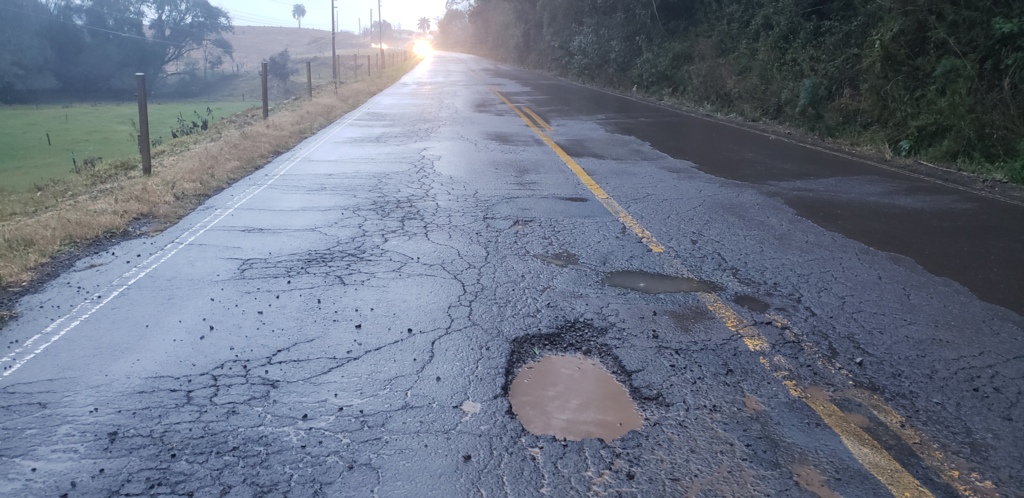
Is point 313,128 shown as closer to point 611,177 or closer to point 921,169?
point 611,177

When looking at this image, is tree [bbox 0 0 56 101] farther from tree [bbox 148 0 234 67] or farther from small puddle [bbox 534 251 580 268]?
small puddle [bbox 534 251 580 268]

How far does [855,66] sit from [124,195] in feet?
43.6

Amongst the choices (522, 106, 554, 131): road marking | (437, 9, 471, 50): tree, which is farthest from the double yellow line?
(437, 9, 471, 50): tree

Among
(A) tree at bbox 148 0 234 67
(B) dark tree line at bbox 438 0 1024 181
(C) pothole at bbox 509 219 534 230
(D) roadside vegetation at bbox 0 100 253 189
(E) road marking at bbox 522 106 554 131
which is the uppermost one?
(A) tree at bbox 148 0 234 67

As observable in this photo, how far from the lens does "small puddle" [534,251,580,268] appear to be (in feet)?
20.8

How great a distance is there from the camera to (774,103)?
17609 millimetres

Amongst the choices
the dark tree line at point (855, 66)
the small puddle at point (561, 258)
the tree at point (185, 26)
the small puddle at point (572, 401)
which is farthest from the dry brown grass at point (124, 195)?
the tree at point (185, 26)

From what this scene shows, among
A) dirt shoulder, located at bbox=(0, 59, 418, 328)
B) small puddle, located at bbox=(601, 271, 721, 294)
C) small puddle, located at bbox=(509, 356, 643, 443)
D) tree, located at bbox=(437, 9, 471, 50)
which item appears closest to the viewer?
small puddle, located at bbox=(509, 356, 643, 443)

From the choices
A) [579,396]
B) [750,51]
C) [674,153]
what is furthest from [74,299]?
[750,51]

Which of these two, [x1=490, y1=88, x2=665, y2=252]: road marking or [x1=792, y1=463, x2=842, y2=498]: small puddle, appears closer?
[x1=792, y1=463, x2=842, y2=498]: small puddle

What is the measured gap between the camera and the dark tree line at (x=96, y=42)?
35.9 meters

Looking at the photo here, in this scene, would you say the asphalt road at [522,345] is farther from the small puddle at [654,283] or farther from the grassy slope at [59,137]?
the grassy slope at [59,137]

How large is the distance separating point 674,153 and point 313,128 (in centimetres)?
799

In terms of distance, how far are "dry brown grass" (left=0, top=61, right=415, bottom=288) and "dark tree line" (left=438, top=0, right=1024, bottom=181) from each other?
10115 mm
